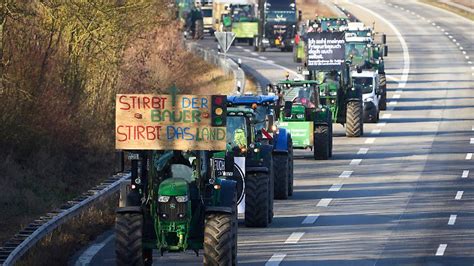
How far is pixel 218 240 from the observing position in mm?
20625

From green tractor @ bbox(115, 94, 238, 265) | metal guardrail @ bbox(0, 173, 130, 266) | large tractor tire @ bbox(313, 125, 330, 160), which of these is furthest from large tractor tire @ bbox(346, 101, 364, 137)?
green tractor @ bbox(115, 94, 238, 265)

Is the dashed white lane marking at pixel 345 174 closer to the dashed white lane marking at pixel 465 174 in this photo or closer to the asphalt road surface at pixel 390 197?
the asphalt road surface at pixel 390 197

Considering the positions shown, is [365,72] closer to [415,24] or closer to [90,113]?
[90,113]

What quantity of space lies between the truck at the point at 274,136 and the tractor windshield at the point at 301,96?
623 cm

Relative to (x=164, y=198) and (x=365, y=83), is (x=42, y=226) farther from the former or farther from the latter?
(x=365, y=83)

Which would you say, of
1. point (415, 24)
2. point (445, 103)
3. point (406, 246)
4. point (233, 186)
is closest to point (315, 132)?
point (406, 246)

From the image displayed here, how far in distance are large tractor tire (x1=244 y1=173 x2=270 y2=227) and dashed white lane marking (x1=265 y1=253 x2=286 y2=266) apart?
7.18 ft

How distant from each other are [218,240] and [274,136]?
35.3 feet

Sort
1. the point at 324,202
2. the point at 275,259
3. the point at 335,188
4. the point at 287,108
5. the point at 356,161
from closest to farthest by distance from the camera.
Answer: the point at 275,259
the point at 324,202
the point at 335,188
the point at 287,108
the point at 356,161

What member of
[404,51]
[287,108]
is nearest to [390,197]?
[287,108]

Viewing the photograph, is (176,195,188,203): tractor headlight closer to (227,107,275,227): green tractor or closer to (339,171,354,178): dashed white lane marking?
(227,107,275,227): green tractor

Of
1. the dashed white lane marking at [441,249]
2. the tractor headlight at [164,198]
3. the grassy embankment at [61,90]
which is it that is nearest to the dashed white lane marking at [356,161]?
the grassy embankment at [61,90]

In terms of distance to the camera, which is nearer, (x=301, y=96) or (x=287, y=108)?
(x=287, y=108)

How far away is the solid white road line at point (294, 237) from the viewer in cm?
2611
